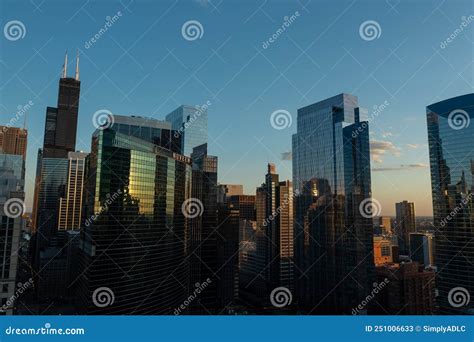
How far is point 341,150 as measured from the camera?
28.1 metres

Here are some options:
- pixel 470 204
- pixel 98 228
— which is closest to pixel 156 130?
pixel 98 228

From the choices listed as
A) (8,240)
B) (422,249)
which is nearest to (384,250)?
(422,249)

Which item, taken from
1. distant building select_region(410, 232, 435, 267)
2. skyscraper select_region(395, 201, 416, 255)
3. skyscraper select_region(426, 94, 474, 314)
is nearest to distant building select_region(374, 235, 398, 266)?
skyscraper select_region(395, 201, 416, 255)

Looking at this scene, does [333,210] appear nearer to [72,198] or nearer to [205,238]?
[205,238]

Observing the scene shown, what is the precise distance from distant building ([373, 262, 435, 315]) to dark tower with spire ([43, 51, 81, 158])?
43084mm

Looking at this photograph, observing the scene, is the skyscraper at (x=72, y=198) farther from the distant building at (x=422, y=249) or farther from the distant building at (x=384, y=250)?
the distant building at (x=422, y=249)

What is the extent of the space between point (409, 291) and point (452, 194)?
7528mm

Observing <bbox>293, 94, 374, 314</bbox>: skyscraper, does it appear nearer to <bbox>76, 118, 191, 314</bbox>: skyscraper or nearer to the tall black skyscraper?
the tall black skyscraper

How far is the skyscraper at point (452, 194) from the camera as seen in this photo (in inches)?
736

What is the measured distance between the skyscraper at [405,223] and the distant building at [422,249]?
618 millimetres

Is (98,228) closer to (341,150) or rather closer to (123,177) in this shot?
(123,177)


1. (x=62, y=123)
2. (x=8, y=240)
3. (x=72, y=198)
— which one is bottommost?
(x=8, y=240)

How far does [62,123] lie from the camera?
149 feet

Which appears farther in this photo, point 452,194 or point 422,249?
point 422,249
